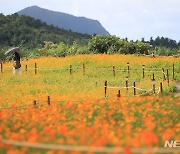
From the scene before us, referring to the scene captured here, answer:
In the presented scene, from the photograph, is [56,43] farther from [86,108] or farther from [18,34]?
[86,108]

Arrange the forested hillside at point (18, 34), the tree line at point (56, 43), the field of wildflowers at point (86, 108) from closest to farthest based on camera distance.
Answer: the field of wildflowers at point (86, 108)
the tree line at point (56, 43)
the forested hillside at point (18, 34)

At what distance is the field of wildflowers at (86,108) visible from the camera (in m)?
9.94

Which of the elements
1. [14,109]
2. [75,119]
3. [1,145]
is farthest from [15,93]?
[1,145]

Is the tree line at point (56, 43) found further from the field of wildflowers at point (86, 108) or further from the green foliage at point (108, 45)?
the field of wildflowers at point (86, 108)

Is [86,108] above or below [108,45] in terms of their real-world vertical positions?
below

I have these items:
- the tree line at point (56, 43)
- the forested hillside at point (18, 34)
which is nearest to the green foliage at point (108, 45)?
the tree line at point (56, 43)

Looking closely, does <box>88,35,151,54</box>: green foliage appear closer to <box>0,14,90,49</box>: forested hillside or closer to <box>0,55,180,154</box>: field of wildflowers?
<box>0,55,180,154</box>: field of wildflowers

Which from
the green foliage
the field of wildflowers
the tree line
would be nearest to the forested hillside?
the tree line

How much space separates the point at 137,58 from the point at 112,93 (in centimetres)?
1859

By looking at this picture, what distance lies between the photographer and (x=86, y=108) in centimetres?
1562

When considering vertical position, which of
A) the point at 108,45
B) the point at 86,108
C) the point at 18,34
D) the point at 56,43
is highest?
the point at 18,34

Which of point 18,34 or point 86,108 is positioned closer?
point 86,108

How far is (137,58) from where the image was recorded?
42875mm

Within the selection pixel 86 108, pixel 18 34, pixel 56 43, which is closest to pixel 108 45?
pixel 86 108
